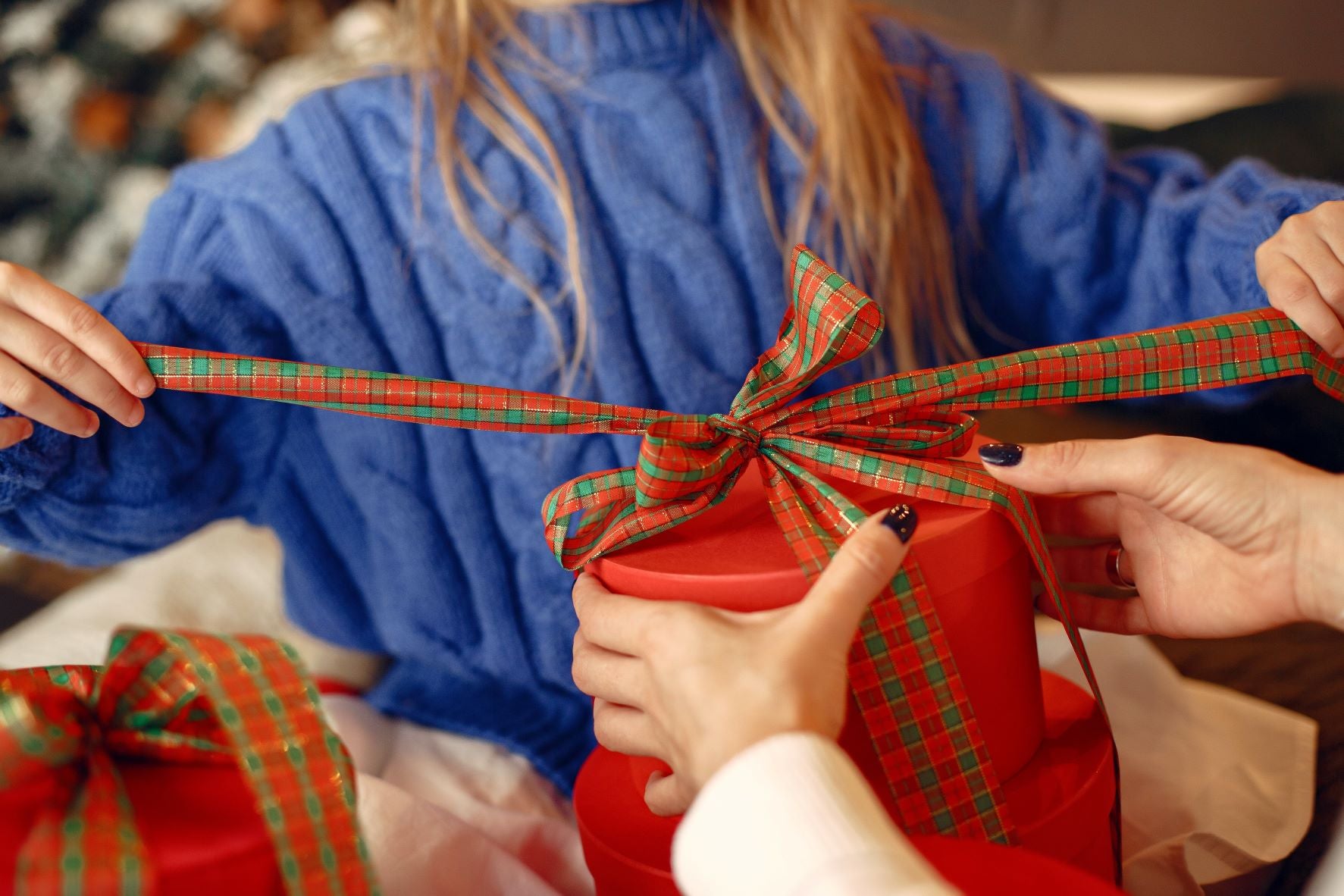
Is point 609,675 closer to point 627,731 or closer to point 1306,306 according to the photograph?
point 627,731

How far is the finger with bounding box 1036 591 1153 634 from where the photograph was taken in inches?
21.6

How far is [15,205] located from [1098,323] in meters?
1.13

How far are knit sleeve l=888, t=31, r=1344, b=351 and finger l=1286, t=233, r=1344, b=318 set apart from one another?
21 centimetres

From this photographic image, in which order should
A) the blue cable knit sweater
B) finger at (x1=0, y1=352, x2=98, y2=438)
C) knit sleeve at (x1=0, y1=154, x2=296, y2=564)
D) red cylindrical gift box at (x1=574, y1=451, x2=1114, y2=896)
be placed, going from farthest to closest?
the blue cable knit sweater
knit sleeve at (x1=0, y1=154, x2=296, y2=564)
finger at (x1=0, y1=352, x2=98, y2=438)
red cylindrical gift box at (x1=574, y1=451, x2=1114, y2=896)

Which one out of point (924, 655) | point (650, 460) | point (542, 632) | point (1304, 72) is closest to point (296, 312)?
point (542, 632)

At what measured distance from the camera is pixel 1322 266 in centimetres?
57

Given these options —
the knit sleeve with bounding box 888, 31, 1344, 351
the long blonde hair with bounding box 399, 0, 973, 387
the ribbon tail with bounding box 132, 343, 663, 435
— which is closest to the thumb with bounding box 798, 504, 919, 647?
the ribbon tail with bounding box 132, 343, 663, 435

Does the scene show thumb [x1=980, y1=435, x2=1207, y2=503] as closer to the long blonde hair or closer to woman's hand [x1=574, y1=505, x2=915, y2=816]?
woman's hand [x1=574, y1=505, x2=915, y2=816]

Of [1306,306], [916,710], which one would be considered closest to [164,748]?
[916,710]

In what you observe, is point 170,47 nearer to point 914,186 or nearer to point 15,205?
point 15,205

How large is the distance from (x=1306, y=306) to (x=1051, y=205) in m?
0.33

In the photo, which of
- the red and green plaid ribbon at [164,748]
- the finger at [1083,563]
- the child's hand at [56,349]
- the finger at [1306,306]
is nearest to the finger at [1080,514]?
the finger at [1083,563]

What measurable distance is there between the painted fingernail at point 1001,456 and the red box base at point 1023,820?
142 millimetres

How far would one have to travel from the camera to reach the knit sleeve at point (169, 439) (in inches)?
25.2
